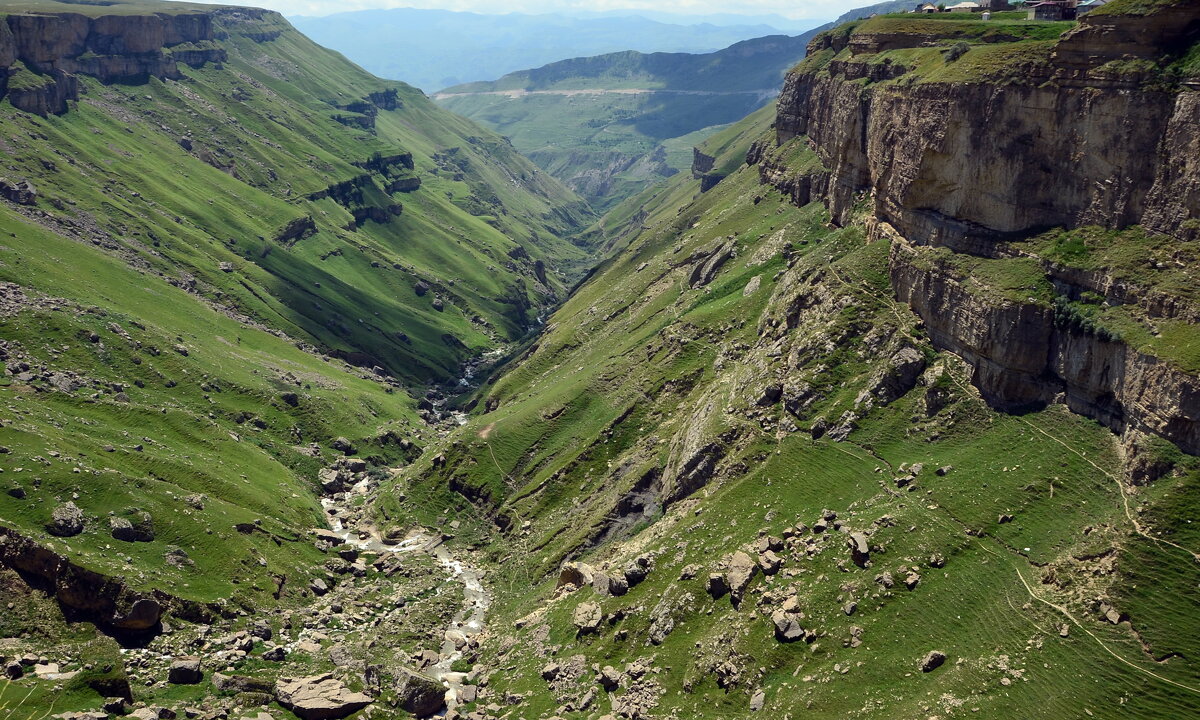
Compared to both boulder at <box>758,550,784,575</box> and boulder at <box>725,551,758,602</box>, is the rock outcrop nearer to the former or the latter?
boulder at <box>725,551,758,602</box>

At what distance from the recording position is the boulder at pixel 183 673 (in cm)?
12550

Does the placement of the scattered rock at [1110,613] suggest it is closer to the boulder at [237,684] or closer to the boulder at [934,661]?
the boulder at [934,661]

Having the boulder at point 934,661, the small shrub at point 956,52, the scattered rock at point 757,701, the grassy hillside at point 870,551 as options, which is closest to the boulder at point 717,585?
the grassy hillside at point 870,551

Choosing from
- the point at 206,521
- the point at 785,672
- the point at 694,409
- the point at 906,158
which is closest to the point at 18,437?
the point at 206,521

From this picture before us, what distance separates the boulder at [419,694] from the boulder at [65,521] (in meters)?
58.4

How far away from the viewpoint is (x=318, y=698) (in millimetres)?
125188

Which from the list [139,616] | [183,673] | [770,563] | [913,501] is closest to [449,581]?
[139,616]

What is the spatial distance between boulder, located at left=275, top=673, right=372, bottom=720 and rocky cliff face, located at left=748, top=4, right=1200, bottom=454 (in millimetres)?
92233

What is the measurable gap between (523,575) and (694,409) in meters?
42.6

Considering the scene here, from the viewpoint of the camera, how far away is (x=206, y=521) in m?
164

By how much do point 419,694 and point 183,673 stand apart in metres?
31.7

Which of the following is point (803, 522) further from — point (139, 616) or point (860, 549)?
point (139, 616)

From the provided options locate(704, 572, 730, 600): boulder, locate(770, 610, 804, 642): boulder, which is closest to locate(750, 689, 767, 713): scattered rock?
locate(770, 610, 804, 642): boulder

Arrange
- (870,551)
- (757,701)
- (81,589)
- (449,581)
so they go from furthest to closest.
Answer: (449,581), (81,589), (870,551), (757,701)
